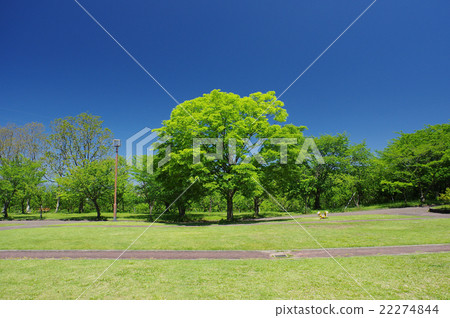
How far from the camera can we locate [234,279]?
540 cm

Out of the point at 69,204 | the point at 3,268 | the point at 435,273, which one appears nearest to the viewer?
the point at 435,273

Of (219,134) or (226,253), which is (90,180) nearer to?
(219,134)

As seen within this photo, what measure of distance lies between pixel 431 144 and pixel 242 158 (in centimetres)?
2756

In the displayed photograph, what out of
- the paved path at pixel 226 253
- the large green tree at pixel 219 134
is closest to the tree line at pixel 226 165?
the large green tree at pixel 219 134

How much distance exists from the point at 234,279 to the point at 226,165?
16.0 metres

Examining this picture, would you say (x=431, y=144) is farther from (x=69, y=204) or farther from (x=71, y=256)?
(x=69, y=204)

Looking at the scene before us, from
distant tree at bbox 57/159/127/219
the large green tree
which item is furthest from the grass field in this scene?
distant tree at bbox 57/159/127/219

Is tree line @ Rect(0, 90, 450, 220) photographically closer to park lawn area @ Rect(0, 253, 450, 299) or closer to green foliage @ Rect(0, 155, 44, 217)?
green foliage @ Rect(0, 155, 44, 217)

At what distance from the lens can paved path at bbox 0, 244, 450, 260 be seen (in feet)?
25.6

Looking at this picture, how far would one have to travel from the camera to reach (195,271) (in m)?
6.14

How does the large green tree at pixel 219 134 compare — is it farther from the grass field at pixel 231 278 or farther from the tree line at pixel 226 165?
the grass field at pixel 231 278

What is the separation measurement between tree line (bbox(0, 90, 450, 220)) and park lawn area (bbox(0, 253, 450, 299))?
11.7 metres

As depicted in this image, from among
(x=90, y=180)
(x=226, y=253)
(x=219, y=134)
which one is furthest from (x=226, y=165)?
(x=90, y=180)
